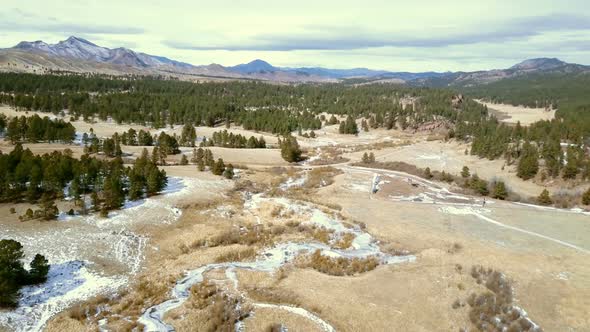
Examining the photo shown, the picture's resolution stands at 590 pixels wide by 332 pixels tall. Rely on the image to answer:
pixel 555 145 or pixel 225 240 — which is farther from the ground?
pixel 555 145

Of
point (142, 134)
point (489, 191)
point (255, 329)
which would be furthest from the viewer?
point (142, 134)

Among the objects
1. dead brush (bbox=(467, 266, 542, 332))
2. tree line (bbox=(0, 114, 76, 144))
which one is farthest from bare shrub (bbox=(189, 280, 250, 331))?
tree line (bbox=(0, 114, 76, 144))

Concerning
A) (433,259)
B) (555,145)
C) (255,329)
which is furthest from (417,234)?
(555,145)

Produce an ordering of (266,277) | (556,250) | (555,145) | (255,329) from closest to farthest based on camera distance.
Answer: (255,329), (266,277), (556,250), (555,145)

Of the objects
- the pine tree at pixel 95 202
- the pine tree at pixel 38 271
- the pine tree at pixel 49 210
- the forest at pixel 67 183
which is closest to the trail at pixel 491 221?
the forest at pixel 67 183

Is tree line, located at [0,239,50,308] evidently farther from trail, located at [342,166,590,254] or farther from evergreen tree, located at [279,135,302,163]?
evergreen tree, located at [279,135,302,163]

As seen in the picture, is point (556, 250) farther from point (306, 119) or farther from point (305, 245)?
point (306, 119)

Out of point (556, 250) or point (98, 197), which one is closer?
point (556, 250)
